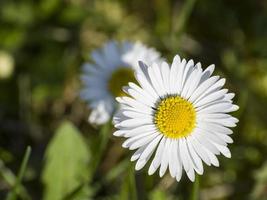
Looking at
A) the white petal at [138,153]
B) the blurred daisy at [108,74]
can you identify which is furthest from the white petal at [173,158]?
the blurred daisy at [108,74]

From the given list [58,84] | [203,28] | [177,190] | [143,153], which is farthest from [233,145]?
[143,153]

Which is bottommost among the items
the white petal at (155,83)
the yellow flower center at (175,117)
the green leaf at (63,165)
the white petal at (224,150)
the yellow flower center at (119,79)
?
the green leaf at (63,165)

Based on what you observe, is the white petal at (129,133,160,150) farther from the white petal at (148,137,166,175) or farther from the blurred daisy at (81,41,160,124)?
the blurred daisy at (81,41,160,124)

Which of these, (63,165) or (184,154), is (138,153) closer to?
(184,154)

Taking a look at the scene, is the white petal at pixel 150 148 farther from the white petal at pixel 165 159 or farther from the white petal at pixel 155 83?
the white petal at pixel 155 83

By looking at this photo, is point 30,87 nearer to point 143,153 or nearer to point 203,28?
point 203,28

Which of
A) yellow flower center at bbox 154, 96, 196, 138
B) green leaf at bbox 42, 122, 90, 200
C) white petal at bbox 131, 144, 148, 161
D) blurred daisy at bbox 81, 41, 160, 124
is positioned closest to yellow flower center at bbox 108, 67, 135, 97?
blurred daisy at bbox 81, 41, 160, 124
